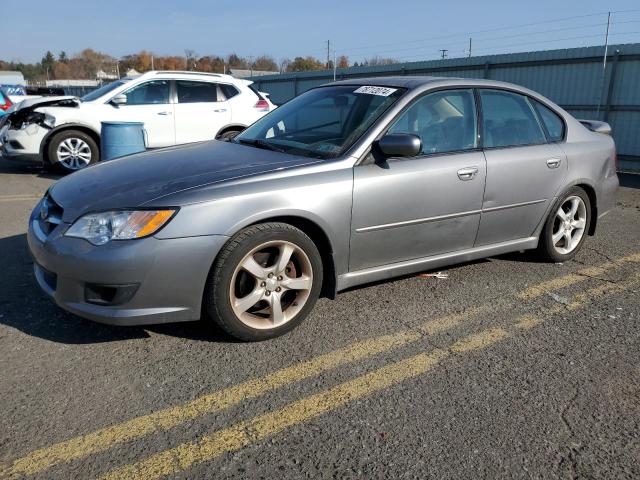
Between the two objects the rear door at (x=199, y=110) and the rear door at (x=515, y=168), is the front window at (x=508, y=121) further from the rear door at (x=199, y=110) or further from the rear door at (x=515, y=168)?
the rear door at (x=199, y=110)

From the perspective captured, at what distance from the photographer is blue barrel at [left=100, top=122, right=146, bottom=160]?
734 centimetres

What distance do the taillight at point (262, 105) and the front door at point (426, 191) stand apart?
6208 millimetres

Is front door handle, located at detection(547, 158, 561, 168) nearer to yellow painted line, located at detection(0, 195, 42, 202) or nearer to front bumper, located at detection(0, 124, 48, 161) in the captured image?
yellow painted line, located at detection(0, 195, 42, 202)

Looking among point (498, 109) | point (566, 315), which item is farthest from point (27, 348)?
point (498, 109)

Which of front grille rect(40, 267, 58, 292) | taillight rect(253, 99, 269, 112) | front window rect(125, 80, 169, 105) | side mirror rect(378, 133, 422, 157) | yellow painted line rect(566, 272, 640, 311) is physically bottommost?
yellow painted line rect(566, 272, 640, 311)

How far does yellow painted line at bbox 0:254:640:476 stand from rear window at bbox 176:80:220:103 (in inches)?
283

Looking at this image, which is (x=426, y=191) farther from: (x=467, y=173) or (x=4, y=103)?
(x=4, y=103)

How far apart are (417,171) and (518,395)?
1538 millimetres

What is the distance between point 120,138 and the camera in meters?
7.38

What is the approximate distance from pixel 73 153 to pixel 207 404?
294 inches

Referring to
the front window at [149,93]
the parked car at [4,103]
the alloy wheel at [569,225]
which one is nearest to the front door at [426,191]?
the alloy wheel at [569,225]

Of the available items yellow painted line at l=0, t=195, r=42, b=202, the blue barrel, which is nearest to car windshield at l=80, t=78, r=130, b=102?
the blue barrel

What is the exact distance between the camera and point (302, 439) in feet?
7.50

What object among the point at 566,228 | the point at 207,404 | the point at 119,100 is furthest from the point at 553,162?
the point at 119,100
